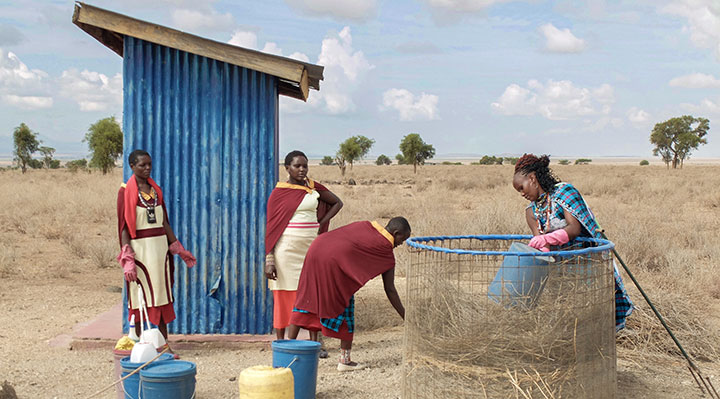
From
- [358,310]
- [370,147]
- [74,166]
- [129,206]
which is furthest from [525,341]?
[370,147]

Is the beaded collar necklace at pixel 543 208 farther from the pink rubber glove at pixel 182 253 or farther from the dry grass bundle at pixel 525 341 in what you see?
the pink rubber glove at pixel 182 253

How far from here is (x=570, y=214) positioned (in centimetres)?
456

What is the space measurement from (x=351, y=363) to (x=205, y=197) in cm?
213

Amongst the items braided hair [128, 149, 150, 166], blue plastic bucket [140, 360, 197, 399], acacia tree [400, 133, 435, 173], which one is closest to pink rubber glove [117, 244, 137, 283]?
braided hair [128, 149, 150, 166]

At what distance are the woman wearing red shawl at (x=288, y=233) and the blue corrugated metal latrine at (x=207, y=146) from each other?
24.3 inches

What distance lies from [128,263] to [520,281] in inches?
122

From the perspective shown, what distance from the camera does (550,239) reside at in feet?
14.4

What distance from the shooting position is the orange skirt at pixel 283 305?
19.2ft

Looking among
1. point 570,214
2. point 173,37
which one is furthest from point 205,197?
point 570,214

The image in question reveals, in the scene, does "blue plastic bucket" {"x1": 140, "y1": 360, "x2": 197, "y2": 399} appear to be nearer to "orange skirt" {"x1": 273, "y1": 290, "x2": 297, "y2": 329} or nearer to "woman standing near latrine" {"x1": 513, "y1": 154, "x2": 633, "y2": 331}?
"orange skirt" {"x1": 273, "y1": 290, "x2": 297, "y2": 329}

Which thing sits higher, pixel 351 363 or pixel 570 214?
pixel 570 214

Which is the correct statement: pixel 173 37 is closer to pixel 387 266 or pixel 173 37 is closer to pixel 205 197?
pixel 205 197

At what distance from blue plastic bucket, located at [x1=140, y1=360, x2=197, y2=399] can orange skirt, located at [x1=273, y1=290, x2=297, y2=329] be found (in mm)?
1928

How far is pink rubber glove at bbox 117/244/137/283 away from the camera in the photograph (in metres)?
5.25
